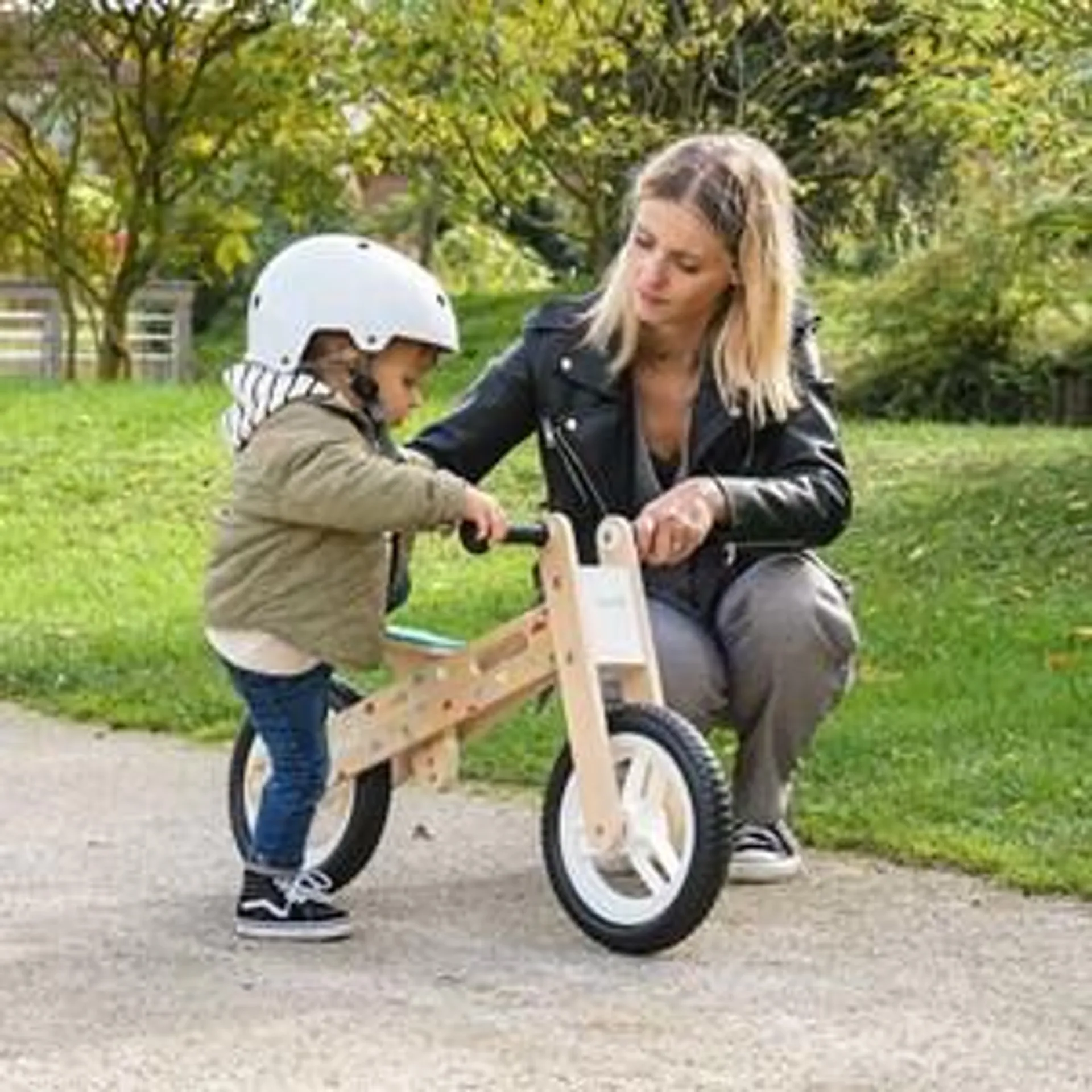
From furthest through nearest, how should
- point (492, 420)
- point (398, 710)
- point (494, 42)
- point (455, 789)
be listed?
1. point (494, 42)
2. point (455, 789)
3. point (492, 420)
4. point (398, 710)

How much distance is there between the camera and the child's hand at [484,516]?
4.38 m

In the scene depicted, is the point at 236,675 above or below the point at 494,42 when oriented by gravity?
below

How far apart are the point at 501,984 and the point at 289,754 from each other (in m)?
0.58

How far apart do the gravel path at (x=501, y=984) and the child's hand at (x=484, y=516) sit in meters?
0.68

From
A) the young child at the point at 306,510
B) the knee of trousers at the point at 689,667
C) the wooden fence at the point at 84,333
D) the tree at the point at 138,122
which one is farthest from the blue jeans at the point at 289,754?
the wooden fence at the point at 84,333

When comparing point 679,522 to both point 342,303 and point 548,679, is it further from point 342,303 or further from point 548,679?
point 342,303

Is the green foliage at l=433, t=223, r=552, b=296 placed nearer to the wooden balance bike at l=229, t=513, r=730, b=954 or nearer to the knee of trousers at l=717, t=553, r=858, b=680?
the knee of trousers at l=717, t=553, r=858, b=680

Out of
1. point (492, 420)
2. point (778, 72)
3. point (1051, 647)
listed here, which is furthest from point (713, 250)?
point (778, 72)

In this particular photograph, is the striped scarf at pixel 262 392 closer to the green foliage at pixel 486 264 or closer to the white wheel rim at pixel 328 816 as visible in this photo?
the white wheel rim at pixel 328 816

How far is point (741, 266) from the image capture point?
4879 mm

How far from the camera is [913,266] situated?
16.8 m

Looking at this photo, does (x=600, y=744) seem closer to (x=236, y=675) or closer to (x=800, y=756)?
(x=236, y=675)

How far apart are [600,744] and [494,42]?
51.3 ft

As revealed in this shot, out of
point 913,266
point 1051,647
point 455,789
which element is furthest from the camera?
point 913,266
